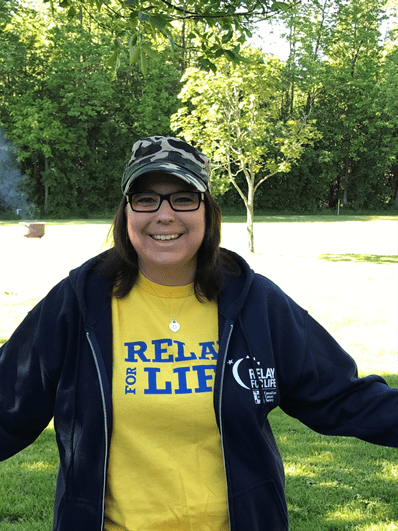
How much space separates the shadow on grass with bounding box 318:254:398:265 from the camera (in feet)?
56.9

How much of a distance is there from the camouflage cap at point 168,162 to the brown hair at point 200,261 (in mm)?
98

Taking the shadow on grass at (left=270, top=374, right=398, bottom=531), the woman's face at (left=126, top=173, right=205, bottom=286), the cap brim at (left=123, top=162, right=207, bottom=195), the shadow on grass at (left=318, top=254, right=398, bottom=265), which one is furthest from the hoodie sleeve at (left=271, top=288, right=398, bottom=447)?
the shadow on grass at (left=318, top=254, right=398, bottom=265)

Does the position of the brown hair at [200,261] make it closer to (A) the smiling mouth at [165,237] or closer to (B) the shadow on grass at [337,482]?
(A) the smiling mouth at [165,237]

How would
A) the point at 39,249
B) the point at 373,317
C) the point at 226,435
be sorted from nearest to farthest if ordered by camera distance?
the point at 226,435
the point at 373,317
the point at 39,249

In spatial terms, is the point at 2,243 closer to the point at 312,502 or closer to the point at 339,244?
the point at 339,244

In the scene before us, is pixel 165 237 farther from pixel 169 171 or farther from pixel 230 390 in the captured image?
pixel 230 390

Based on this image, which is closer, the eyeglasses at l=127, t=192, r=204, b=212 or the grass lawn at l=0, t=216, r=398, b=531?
the eyeglasses at l=127, t=192, r=204, b=212

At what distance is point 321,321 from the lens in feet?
33.0

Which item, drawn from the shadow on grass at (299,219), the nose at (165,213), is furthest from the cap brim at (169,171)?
the shadow on grass at (299,219)

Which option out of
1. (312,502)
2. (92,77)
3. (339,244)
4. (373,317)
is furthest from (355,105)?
(312,502)

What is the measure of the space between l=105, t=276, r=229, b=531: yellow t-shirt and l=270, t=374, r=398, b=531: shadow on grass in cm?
211

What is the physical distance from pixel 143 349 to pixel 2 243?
19.4 meters

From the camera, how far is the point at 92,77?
1572 inches

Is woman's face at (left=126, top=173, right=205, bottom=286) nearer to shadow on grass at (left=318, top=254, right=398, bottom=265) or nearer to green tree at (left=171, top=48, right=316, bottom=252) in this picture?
green tree at (left=171, top=48, right=316, bottom=252)
